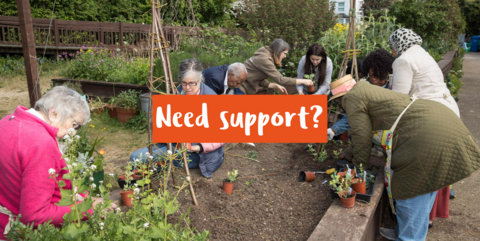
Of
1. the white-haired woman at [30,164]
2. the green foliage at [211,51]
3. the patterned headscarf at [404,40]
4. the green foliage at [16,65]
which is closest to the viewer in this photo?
the white-haired woman at [30,164]

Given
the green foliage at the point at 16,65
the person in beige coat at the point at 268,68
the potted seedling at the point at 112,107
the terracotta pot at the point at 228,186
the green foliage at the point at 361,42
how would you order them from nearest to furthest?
1. the terracotta pot at the point at 228,186
2. the person in beige coat at the point at 268,68
3. the potted seedling at the point at 112,107
4. the green foliage at the point at 361,42
5. the green foliage at the point at 16,65

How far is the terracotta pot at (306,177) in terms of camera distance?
9.73 feet

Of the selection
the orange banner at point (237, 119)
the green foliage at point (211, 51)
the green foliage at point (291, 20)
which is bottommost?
the orange banner at point (237, 119)

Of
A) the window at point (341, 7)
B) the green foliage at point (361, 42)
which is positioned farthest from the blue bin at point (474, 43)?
the green foliage at point (361, 42)

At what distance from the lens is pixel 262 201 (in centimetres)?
267

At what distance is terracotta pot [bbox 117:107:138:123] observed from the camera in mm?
5297

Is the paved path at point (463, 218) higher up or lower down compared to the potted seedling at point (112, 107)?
lower down

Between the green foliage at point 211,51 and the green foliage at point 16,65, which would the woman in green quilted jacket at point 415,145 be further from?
the green foliage at point 16,65

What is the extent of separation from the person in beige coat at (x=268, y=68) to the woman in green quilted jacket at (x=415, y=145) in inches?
70.8

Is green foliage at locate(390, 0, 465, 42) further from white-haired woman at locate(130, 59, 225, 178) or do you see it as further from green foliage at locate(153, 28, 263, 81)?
white-haired woman at locate(130, 59, 225, 178)

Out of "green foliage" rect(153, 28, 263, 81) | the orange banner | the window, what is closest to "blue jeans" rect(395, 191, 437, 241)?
the orange banner

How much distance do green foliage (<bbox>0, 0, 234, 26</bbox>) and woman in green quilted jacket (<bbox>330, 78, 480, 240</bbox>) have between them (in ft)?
26.4

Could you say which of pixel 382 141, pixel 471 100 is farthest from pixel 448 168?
pixel 471 100

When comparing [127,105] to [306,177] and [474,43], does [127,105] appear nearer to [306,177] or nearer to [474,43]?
[306,177]
